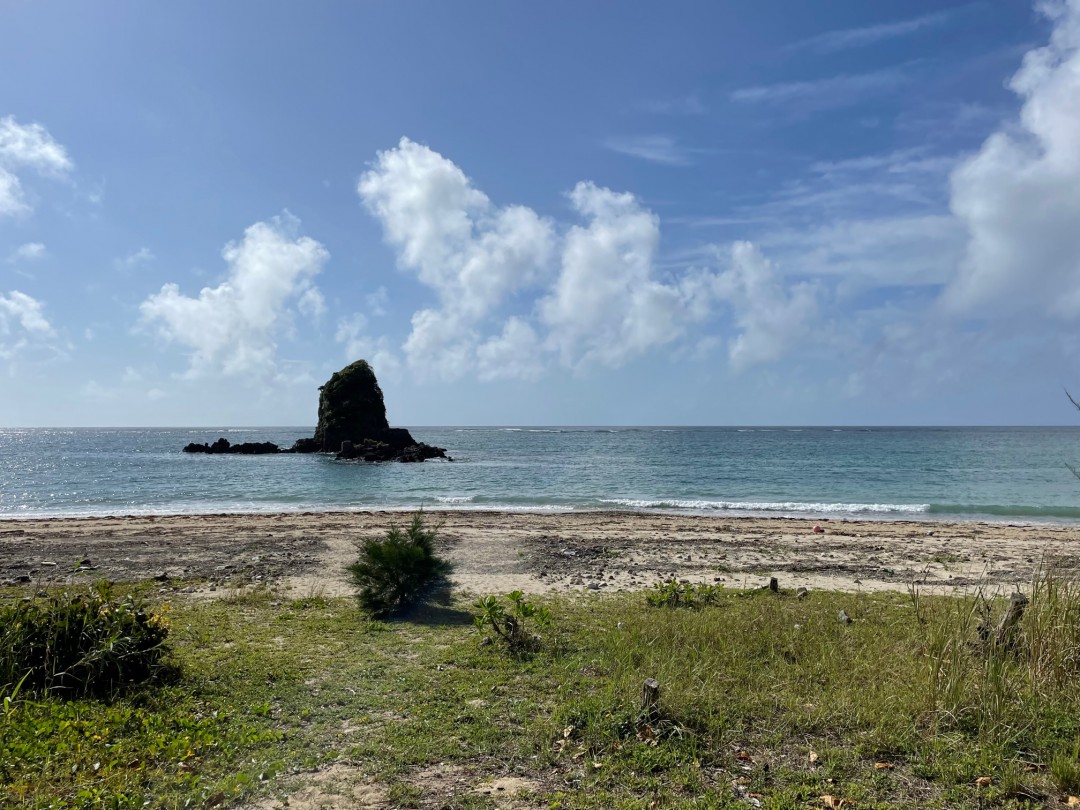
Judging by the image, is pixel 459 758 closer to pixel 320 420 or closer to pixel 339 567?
pixel 339 567

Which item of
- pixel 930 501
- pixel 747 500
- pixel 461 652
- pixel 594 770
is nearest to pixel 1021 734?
pixel 594 770

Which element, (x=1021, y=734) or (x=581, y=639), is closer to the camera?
(x=1021, y=734)

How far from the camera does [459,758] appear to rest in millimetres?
5492

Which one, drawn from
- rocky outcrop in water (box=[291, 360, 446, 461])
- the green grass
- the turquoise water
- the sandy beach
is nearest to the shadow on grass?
the sandy beach

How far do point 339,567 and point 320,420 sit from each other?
7871 cm

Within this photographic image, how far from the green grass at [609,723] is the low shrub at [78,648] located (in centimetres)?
47

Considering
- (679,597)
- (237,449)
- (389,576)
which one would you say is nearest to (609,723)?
(679,597)

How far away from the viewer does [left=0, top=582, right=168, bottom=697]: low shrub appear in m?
6.78

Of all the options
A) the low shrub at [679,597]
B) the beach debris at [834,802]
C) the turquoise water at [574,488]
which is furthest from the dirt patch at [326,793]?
the turquoise water at [574,488]

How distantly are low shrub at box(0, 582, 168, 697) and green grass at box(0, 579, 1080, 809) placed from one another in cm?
47

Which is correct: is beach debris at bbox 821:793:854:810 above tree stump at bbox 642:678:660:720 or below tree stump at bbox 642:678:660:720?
below

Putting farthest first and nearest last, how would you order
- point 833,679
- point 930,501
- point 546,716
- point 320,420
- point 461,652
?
point 320,420, point 930,501, point 461,652, point 833,679, point 546,716

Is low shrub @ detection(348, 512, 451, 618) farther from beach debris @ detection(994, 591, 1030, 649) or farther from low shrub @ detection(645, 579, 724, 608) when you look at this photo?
beach debris @ detection(994, 591, 1030, 649)

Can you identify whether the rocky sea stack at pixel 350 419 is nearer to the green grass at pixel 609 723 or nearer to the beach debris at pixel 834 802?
the green grass at pixel 609 723
